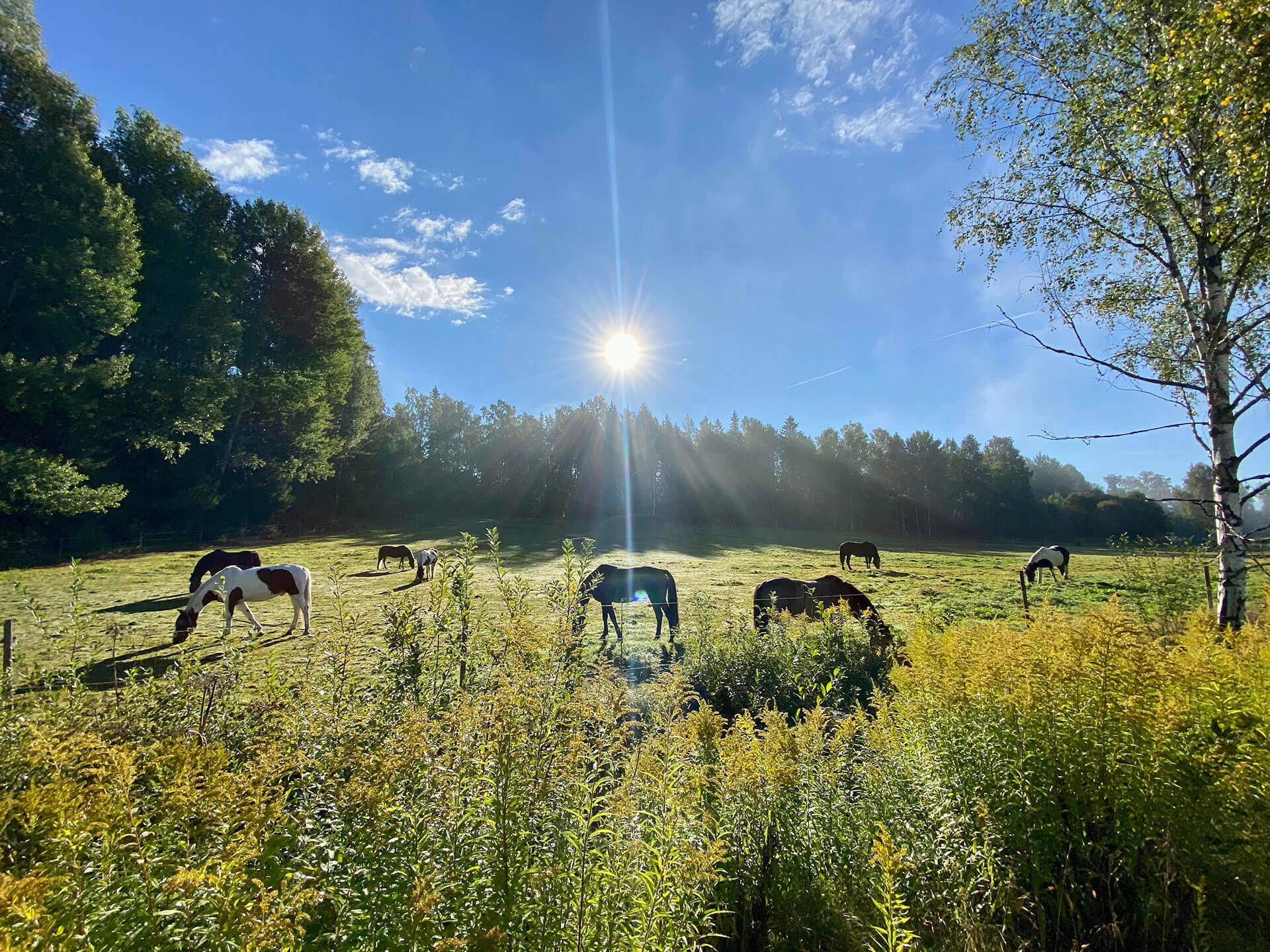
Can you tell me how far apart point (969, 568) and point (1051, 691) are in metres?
26.5

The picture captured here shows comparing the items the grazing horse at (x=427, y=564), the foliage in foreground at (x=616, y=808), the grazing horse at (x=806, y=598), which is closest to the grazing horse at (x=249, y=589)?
the foliage in foreground at (x=616, y=808)

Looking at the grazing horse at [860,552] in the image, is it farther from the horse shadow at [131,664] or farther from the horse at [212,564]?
the horse shadow at [131,664]

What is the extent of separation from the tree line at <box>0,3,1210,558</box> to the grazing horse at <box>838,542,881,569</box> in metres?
16.2

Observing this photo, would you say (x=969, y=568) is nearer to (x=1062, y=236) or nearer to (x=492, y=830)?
(x=1062, y=236)

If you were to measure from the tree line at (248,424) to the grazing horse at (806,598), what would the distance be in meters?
5.20

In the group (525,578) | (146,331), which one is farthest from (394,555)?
(146,331)

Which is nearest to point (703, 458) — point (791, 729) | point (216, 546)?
point (216, 546)

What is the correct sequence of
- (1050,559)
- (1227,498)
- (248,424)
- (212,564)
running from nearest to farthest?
(1227,498), (212,564), (1050,559), (248,424)

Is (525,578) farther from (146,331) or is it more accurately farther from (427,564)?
(146,331)

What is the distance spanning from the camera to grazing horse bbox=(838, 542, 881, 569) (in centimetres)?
2744

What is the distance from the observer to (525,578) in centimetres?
2206

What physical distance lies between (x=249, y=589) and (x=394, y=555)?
14807mm

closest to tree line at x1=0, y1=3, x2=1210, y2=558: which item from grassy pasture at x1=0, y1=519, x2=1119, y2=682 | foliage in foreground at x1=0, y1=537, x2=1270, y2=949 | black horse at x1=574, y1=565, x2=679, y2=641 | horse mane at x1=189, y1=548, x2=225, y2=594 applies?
foliage in foreground at x1=0, y1=537, x2=1270, y2=949

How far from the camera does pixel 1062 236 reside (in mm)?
7789
